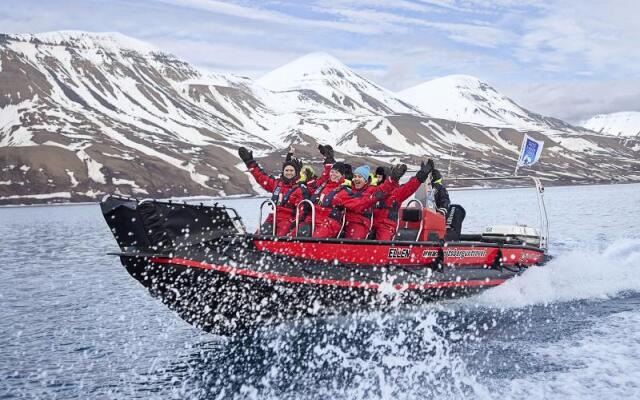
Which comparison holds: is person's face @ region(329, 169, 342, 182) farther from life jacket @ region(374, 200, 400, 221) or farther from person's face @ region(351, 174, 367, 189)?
life jacket @ region(374, 200, 400, 221)

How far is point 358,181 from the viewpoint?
12398 mm

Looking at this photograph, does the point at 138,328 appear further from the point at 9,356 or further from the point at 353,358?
the point at 353,358

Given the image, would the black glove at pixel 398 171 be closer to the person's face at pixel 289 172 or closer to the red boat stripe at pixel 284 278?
the person's face at pixel 289 172

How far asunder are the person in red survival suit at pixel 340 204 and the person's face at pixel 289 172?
0.60 m

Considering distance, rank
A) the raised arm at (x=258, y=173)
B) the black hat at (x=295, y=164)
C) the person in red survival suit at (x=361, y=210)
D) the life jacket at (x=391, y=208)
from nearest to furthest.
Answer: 1. the black hat at (x=295, y=164)
2. the person in red survival suit at (x=361, y=210)
3. the raised arm at (x=258, y=173)
4. the life jacket at (x=391, y=208)

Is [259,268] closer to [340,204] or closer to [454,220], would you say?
[340,204]

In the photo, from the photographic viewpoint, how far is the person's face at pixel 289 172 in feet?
39.3

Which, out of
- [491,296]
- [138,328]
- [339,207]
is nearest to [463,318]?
[491,296]

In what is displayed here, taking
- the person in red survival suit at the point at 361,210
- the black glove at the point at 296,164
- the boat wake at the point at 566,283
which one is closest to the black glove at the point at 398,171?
the person in red survival suit at the point at 361,210

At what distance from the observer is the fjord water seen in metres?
9.02

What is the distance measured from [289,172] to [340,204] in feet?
3.62

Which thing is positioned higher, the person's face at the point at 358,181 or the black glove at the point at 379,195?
the person's face at the point at 358,181

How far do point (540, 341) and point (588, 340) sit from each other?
2.49 ft

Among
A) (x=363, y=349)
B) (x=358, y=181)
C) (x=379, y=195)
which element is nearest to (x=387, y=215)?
(x=379, y=195)
